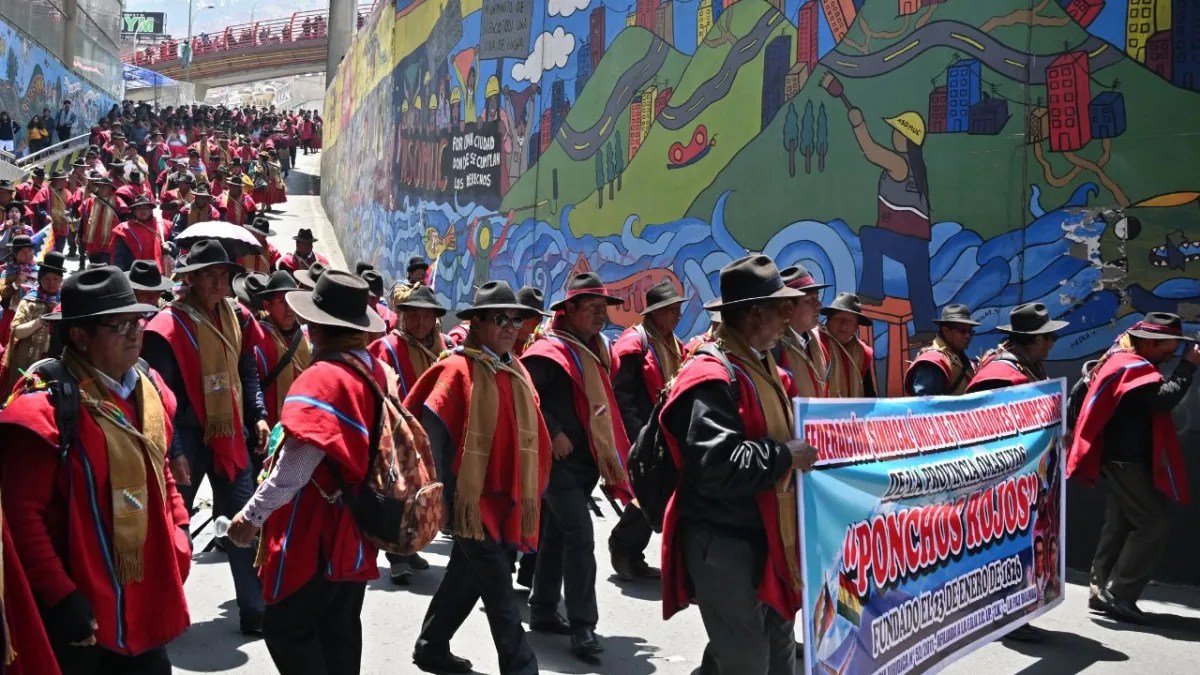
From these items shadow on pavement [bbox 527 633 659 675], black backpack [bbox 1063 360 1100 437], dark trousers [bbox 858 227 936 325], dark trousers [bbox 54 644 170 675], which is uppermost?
dark trousers [bbox 858 227 936 325]

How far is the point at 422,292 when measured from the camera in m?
8.30

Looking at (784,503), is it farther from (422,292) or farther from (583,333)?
(422,292)

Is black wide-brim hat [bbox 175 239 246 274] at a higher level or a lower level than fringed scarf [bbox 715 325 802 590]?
higher

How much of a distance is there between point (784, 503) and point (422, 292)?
14.0 ft

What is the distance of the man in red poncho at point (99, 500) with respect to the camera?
3.88 m

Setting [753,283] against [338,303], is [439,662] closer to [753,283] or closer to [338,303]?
[338,303]

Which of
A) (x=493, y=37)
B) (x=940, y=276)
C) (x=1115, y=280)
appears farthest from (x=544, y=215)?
(x=1115, y=280)

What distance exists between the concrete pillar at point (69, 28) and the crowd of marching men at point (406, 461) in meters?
40.8

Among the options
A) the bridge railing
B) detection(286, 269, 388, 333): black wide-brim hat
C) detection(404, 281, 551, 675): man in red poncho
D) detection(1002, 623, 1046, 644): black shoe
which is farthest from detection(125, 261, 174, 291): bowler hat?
the bridge railing

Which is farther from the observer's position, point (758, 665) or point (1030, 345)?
point (1030, 345)

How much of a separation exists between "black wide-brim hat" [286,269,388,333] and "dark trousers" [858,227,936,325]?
243 inches

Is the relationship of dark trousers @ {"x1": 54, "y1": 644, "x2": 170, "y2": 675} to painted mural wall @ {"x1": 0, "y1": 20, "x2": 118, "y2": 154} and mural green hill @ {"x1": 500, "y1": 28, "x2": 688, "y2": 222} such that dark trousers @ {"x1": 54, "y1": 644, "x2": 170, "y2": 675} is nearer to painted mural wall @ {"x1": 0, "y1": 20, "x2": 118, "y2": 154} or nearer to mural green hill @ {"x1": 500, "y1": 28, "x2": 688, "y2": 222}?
mural green hill @ {"x1": 500, "y1": 28, "x2": 688, "y2": 222}

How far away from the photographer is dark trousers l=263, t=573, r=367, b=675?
15.2 ft

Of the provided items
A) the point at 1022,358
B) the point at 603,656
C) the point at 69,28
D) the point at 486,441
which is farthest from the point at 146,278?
the point at 69,28
